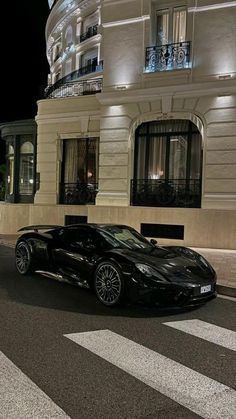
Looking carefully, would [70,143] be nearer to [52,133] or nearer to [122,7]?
[52,133]

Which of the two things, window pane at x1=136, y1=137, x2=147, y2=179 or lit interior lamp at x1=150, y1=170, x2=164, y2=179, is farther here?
window pane at x1=136, y1=137, x2=147, y2=179

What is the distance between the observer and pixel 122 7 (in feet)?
52.1

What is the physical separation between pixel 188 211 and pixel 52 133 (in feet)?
24.0

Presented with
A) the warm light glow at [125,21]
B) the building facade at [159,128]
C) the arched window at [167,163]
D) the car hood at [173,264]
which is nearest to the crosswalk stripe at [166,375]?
the car hood at [173,264]

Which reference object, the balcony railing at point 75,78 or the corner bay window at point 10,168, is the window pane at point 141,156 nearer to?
the balcony railing at point 75,78

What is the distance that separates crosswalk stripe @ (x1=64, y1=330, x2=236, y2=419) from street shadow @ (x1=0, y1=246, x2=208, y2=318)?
48.9 inches

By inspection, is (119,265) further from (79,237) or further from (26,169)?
(26,169)

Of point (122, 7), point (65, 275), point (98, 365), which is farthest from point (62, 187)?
point (98, 365)


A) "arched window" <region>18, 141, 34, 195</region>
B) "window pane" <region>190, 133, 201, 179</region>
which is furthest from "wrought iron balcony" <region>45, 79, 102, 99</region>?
"window pane" <region>190, 133, 201, 179</region>

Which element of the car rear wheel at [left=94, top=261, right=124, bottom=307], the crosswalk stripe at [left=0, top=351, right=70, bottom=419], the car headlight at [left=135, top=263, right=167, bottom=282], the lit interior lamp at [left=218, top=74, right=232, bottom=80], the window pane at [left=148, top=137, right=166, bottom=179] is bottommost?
the crosswalk stripe at [left=0, top=351, right=70, bottom=419]

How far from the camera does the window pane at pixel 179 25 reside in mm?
15250

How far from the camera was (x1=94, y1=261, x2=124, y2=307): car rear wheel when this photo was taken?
7008 millimetres

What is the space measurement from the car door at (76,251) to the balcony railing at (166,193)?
6902 millimetres

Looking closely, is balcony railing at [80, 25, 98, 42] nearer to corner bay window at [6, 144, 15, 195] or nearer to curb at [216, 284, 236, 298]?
corner bay window at [6, 144, 15, 195]
